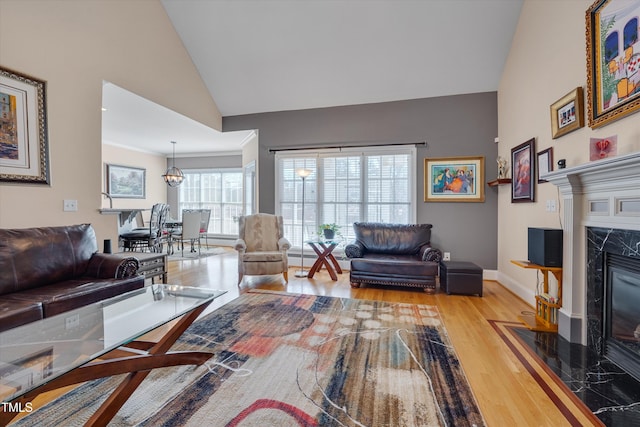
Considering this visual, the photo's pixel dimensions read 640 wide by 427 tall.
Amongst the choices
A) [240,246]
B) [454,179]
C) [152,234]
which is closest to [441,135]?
[454,179]

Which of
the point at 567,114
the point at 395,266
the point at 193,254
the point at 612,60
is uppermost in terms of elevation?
the point at 612,60

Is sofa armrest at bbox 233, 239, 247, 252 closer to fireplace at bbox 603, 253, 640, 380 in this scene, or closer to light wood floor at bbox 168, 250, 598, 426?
light wood floor at bbox 168, 250, 598, 426

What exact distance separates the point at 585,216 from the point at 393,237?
2.45 meters

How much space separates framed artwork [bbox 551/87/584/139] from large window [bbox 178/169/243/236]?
6.88 metres

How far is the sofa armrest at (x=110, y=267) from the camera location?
2666 millimetres

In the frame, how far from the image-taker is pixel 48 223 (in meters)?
2.92

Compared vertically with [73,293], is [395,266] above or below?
below

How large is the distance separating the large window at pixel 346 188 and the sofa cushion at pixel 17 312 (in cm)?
384

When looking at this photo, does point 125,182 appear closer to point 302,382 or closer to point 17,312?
point 17,312

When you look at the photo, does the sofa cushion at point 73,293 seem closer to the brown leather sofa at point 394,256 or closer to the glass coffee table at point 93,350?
the glass coffee table at point 93,350

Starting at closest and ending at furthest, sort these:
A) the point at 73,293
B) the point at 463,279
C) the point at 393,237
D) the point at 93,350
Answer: the point at 93,350
the point at 73,293
the point at 463,279
the point at 393,237

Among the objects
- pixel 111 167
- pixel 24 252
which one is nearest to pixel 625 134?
pixel 24 252

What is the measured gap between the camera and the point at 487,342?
239cm

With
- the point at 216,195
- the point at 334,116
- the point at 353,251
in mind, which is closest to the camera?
the point at 353,251
